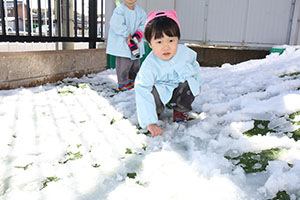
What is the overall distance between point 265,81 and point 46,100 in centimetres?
225

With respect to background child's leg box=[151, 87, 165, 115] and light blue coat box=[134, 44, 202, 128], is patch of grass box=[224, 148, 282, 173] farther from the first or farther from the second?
background child's leg box=[151, 87, 165, 115]

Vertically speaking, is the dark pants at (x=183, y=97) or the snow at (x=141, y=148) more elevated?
the dark pants at (x=183, y=97)

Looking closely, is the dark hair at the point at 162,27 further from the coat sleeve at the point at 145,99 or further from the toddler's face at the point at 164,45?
the coat sleeve at the point at 145,99

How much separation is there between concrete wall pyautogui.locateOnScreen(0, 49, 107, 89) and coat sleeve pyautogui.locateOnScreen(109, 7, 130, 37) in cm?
93

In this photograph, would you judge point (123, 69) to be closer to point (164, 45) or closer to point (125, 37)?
point (125, 37)

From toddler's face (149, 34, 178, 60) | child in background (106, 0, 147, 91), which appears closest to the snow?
toddler's face (149, 34, 178, 60)

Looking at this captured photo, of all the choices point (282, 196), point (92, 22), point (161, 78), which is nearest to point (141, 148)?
point (161, 78)

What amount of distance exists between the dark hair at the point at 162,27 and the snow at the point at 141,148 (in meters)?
0.67

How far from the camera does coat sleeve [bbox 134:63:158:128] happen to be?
6.07 feet

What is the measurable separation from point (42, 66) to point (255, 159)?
9.23ft

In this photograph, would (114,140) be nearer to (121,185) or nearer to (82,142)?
(82,142)

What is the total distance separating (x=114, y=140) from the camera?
176cm

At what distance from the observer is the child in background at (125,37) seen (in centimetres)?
318

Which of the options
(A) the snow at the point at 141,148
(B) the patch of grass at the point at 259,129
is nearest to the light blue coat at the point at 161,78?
(A) the snow at the point at 141,148
